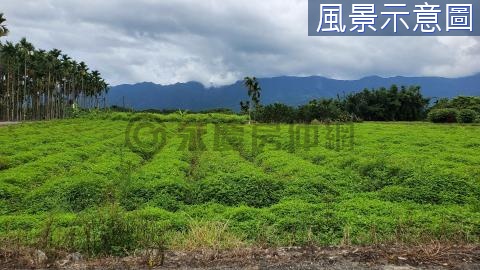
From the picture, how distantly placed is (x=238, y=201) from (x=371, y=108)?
74.0 m

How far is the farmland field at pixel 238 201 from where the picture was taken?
8609 mm

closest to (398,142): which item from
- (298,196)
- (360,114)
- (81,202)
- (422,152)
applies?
(422,152)

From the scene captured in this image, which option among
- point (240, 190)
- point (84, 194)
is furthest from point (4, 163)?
point (240, 190)

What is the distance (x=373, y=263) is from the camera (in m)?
6.92

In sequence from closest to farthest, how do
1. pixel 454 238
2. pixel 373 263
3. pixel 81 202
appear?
pixel 373 263 < pixel 454 238 < pixel 81 202

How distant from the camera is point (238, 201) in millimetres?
15453

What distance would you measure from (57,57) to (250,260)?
9485 centimetres

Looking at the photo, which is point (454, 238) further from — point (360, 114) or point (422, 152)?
point (360, 114)

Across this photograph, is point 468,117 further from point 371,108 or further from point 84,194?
point 84,194

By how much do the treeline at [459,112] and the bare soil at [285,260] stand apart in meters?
50.4

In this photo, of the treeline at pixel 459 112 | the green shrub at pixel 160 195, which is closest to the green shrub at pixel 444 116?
the treeline at pixel 459 112

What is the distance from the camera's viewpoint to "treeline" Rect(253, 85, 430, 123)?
3187 inches

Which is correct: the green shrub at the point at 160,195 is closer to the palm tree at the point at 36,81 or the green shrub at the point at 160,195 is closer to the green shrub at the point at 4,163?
the green shrub at the point at 4,163

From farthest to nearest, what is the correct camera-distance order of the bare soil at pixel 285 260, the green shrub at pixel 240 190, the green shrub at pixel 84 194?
the green shrub at pixel 240 190 → the green shrub at pixel 84 194 → the bare soil at pixel 285 260
